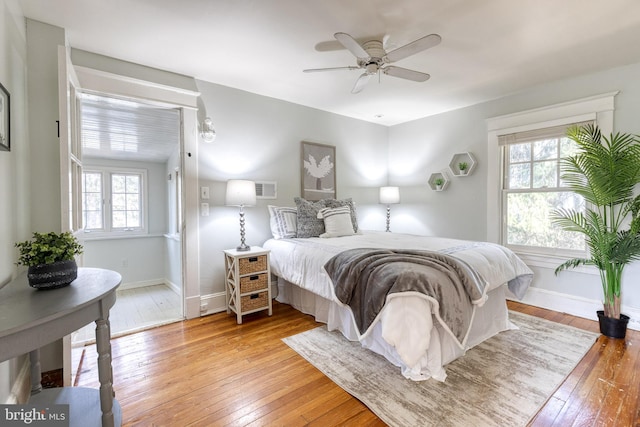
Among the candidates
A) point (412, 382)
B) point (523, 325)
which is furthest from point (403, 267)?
point (523, 325)

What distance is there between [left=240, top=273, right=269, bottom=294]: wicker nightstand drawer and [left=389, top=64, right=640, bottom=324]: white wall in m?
2.59

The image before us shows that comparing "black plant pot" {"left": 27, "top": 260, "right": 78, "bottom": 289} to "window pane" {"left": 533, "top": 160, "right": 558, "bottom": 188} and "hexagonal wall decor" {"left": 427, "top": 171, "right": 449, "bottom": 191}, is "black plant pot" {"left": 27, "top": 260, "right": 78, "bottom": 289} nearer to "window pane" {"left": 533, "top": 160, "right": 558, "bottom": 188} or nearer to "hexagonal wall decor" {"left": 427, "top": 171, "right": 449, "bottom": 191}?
"hexagonal wall decor" {"left": 427, "top": 171, "right": 449, "bottom": 191}

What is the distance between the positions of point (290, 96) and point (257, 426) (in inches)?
126

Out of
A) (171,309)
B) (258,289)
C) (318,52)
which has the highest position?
(318,52)

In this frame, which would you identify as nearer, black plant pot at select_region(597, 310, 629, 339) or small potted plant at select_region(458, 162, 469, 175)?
black plant pot at select_region(597, 310, 629, 339)

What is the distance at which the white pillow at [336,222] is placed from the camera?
331 cm

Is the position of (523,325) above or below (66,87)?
below

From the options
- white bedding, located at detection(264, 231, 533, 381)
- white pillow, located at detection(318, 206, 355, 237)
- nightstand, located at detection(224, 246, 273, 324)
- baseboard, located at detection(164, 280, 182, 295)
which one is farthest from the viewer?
baseboard, located at detection(164, 280, 182, 295)

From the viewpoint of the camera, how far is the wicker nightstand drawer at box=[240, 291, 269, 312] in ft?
9.48

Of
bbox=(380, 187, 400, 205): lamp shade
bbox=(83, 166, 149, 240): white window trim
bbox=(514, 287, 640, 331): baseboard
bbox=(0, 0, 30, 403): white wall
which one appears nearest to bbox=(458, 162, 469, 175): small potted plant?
bbox=(380, 187, 400, 205): lamp shade

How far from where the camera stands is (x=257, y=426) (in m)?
1.54

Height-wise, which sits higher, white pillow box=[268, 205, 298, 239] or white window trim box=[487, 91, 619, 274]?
white window trim box=[487, 91, 619, 274]

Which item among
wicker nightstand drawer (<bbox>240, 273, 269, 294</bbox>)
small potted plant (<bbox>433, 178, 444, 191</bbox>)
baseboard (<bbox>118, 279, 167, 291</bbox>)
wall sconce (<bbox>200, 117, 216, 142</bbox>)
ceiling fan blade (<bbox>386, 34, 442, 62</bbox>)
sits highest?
ceiling fan blade (<bbox>386, 34, 442, 62</bbox>)

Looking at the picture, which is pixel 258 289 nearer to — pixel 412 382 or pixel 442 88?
pixel 412 382
